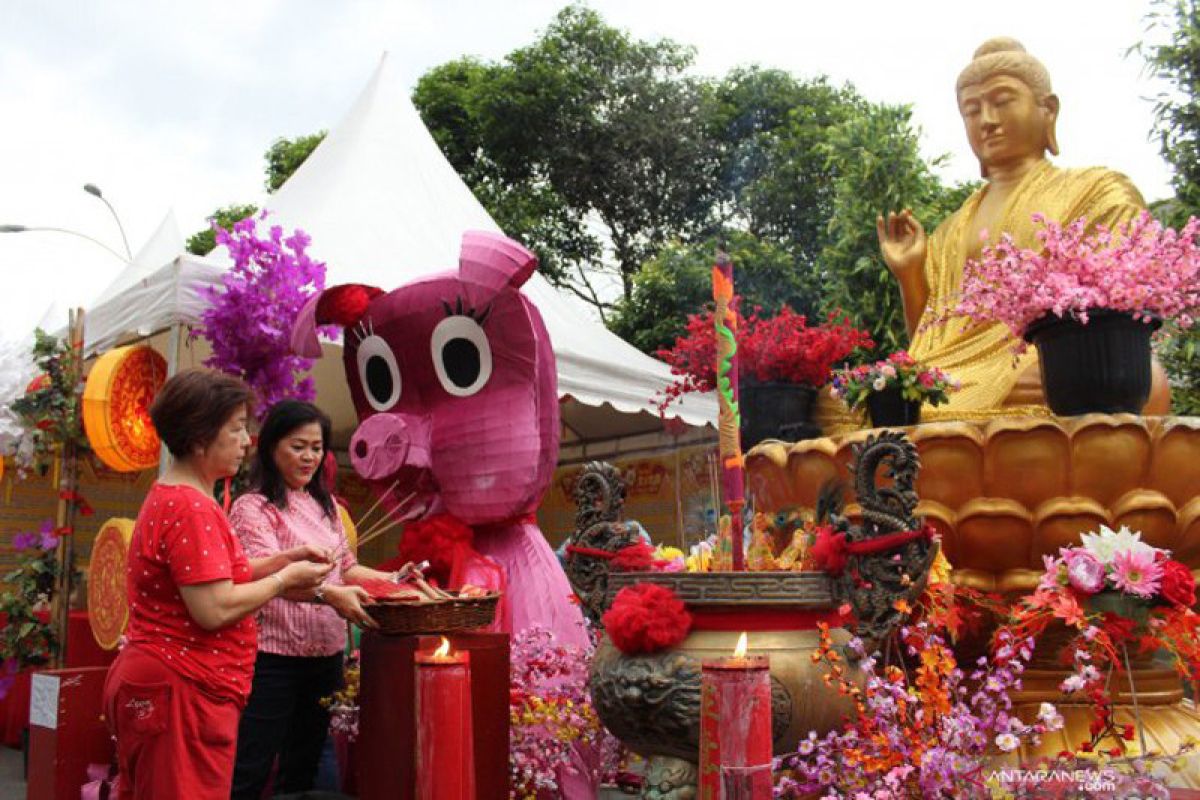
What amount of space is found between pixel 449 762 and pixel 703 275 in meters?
10.8

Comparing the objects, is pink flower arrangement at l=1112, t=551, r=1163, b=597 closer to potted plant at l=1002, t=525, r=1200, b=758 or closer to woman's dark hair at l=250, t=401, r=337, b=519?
potted plant at l=1002, t=525, r=1200, b=758

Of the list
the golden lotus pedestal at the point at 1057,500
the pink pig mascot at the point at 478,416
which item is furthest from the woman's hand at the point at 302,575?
the pink pig mascot at the point at 478,416

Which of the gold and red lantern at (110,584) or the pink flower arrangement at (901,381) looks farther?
the gold and red lantern at (110,584)

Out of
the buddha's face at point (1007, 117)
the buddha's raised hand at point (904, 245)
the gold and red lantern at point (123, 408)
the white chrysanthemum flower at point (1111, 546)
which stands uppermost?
the buddha's face at point (1007, 117)

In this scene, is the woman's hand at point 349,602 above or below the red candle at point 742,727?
above

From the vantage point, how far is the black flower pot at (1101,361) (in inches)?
113

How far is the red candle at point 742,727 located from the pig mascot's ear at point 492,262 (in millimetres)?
2555

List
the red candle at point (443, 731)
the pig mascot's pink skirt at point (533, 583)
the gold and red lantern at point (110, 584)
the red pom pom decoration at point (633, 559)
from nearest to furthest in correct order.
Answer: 1. the red candle at point (443, 731)
2. the red pom pom decoration at point (633, 559)
3. the pig mascot's pink skirt at point (533, 583)
4. the gold and red lantern at point (110, 584)

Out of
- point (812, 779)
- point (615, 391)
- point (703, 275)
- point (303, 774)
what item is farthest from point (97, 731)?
point (703, 275)

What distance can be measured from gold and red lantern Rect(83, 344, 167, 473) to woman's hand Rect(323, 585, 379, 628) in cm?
199

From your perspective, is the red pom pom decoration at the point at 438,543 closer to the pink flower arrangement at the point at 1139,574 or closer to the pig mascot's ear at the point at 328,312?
the pig mascot's ear at the point at 328,312

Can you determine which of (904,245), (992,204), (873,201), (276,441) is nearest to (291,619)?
(276,441)

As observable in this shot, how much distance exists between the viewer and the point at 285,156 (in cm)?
1605

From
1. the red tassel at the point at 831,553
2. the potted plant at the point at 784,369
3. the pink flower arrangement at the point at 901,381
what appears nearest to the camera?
the red tassel at the point at 831,553
